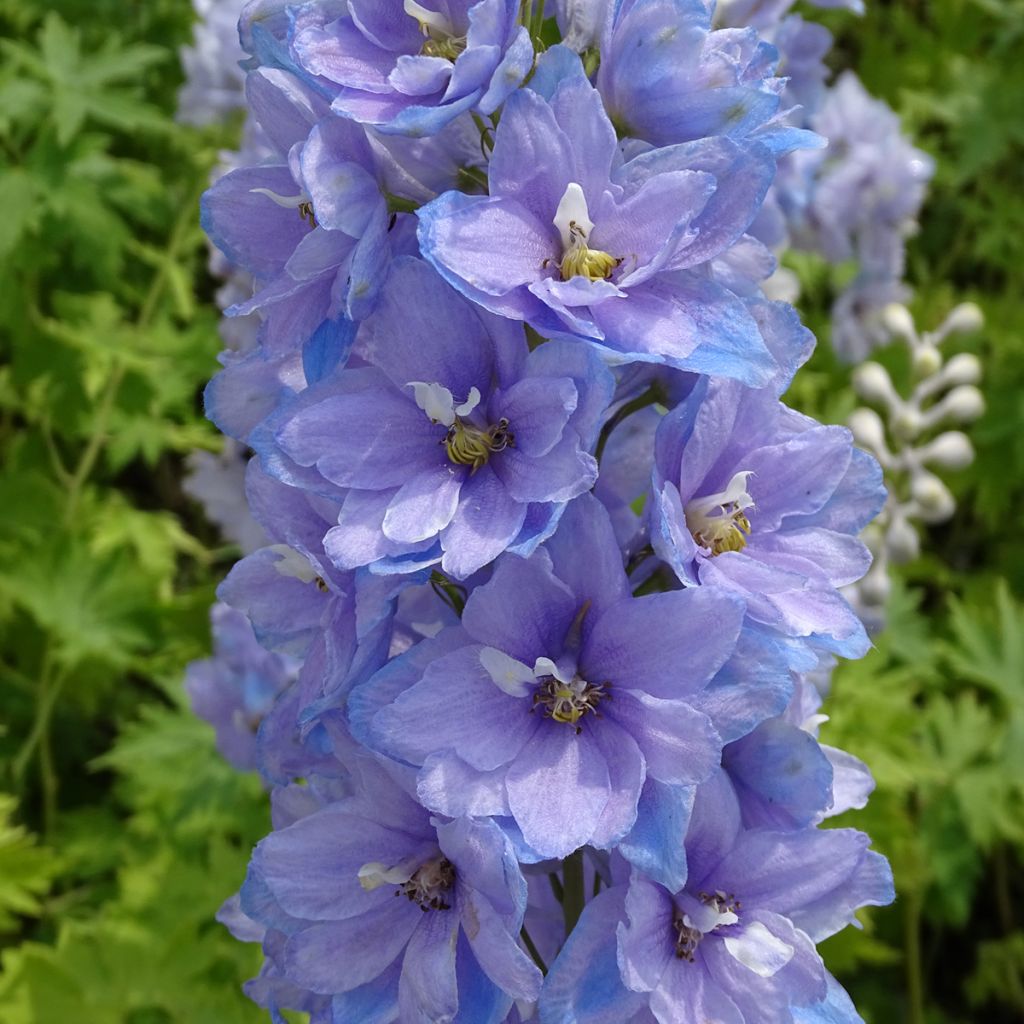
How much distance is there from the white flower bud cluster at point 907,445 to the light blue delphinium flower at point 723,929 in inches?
58.6

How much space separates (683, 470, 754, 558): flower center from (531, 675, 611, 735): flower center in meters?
0.17

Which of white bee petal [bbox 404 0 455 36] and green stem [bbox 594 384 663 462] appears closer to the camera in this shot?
white bee petal [bbox 404 0 455 36]

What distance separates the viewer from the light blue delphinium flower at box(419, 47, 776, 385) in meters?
1.06

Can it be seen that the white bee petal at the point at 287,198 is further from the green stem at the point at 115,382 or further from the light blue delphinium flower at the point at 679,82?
the green stem at the point at 115,382

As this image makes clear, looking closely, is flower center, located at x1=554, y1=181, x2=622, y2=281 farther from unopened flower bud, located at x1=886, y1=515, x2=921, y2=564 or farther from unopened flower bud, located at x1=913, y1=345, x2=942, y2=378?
unopened flower bud, located at x1=913, y1=345, x2=942, y2=378

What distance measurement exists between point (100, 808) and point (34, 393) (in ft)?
3.74

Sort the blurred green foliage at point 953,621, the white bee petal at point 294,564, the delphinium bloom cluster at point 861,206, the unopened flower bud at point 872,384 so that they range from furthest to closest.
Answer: the delphinium bloom cluster at point 861,206
the unopened flower bud at point 872,384
the blurred green foliage at point 953,621
the white bee petal at point 294,564

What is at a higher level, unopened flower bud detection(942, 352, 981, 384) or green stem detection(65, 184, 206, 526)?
unopened flower bud detection(942, 352, 981, 384)

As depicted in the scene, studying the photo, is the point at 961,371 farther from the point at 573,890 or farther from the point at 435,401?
the point at 435,401

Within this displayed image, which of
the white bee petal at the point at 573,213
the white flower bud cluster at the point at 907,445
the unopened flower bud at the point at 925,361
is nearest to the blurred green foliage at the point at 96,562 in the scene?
the white flower bud cluster at the point at 907,445

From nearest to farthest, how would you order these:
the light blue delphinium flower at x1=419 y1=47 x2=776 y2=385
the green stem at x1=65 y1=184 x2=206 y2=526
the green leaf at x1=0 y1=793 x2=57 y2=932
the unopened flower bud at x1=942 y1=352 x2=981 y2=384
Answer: the light blue delphinium flower at x1=419 y1=47 x2=776 y2=385 < the green leaf at x1=0 y1=793 x2=57 y2=932 < the unopened flower bud at x1=942 y1=352 x2=981 y2=384 < the green stem at x1=65 y1=184 x2=206 y2=526

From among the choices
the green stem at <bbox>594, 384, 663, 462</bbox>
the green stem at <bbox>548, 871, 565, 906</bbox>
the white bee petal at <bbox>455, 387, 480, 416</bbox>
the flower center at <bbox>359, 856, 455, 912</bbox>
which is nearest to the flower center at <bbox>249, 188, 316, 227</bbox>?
the white bee petal at <bbox>455, 387, 480, 416</bbox>

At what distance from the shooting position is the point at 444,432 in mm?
1170

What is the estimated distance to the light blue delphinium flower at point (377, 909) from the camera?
3.86 ft
